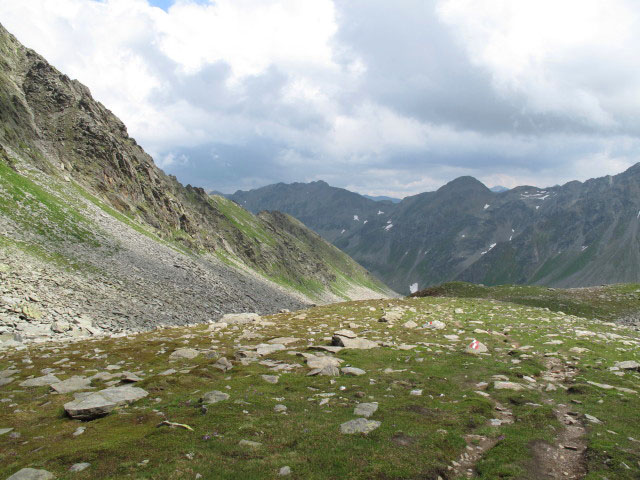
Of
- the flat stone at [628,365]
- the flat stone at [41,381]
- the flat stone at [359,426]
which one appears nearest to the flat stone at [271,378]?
the flat stone at [359,426]

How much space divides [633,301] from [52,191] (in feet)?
365

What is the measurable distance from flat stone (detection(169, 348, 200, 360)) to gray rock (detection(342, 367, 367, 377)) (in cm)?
1006

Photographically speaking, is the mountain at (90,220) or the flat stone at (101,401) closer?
the flat stone at (101,401)

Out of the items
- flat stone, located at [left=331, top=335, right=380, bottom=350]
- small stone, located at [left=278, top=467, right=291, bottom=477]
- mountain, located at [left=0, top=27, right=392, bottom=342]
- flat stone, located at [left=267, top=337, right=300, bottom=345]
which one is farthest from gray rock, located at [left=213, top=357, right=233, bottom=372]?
mountain, located at [left=0, top=27, right=392, bottom=342]

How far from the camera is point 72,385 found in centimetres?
1739

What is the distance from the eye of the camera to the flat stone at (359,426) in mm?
12406

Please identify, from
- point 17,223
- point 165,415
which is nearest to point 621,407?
point 165,415

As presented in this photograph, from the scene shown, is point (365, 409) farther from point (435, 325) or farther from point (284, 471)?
point (435, 325)

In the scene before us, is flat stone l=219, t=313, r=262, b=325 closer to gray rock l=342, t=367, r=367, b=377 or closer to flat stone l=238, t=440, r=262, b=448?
gray rock l=342, t=367, r=367, b=377

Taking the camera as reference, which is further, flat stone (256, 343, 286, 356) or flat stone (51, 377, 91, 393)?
flat stone (256, 343, 286, 356)

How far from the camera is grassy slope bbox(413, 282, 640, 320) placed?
6056cm

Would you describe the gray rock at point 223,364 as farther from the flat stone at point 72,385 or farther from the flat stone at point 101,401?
the flat stone at point 72,385

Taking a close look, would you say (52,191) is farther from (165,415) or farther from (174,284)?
(165,415)

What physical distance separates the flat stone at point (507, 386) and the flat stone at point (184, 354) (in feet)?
57.3
